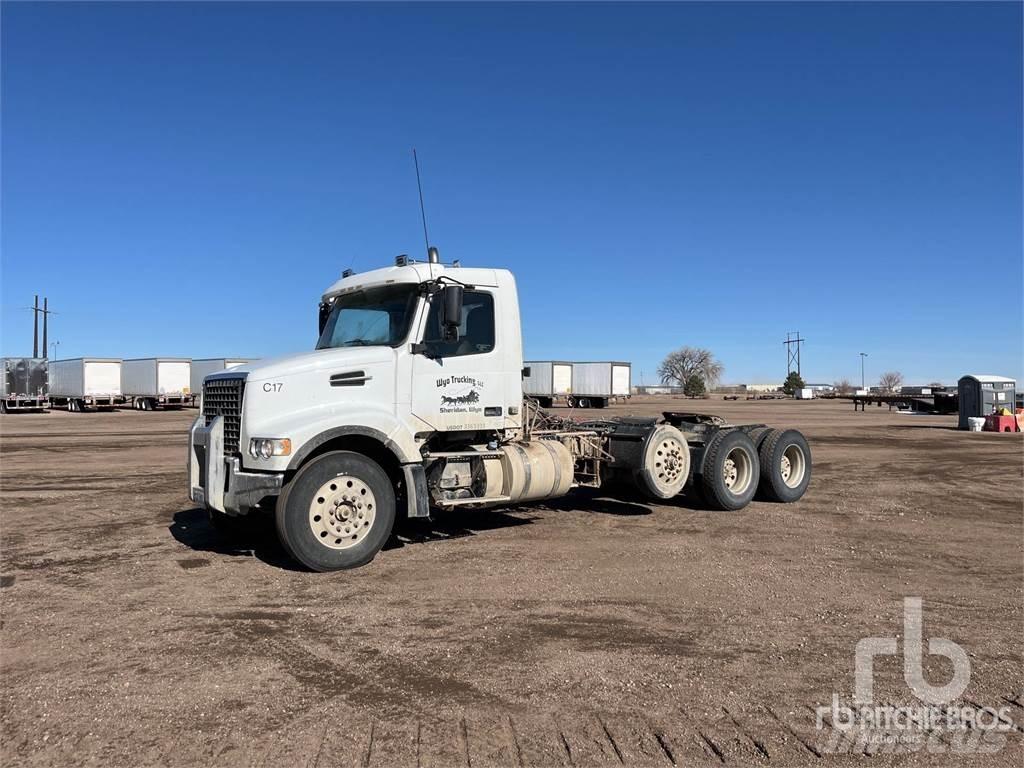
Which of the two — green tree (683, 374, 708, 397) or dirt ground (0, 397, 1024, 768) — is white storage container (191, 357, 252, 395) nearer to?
dirt ground (0, 397, 1024, 768)

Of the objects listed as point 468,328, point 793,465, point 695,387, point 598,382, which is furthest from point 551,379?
point 695,387

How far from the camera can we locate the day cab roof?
24.9 ft

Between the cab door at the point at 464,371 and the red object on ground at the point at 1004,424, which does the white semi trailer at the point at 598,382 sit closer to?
the red object on ground at the point at 1004,424

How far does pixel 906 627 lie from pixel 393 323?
5.35 metres

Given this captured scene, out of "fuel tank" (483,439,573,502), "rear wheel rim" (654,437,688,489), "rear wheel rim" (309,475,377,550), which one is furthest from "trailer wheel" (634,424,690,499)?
"rear wheel rim" (309,475,377,550)

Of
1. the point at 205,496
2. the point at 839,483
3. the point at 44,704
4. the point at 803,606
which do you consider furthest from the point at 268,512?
the point at 839,483

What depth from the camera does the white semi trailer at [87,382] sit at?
1780 inches

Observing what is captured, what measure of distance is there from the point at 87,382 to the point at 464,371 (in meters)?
46.0

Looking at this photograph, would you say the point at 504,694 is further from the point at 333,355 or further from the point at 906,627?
the point at 333,355

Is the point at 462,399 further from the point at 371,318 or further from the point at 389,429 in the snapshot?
the point at 371,318

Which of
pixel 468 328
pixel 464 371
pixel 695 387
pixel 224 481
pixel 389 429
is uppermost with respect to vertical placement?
pixel 695 387

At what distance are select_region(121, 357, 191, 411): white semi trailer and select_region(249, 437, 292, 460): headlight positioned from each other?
145 ft

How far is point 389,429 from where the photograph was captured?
277 inches

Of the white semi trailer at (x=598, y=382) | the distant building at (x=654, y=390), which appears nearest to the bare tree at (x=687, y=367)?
the distant building at (x=654, y=390)
